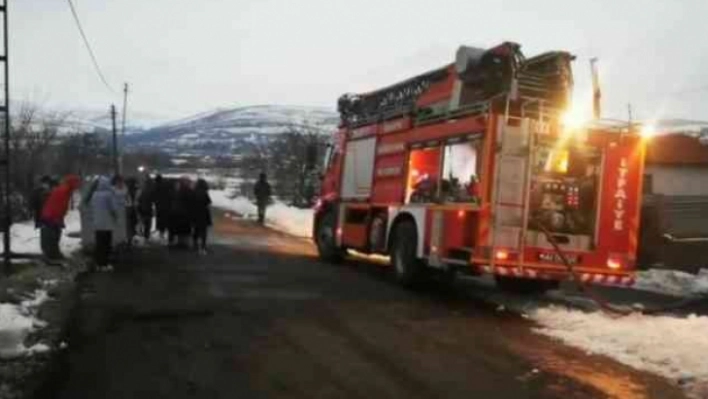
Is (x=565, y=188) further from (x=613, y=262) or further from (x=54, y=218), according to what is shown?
(x=54, y=218)

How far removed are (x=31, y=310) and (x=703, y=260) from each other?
Result: 15.4m

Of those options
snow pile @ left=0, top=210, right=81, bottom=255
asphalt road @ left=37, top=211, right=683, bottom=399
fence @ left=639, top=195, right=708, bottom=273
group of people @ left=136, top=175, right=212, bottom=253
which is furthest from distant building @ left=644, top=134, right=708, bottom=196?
asphalt road @ left=37, top=211, right=683, bottom=399

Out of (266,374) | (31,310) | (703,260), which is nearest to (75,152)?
(703,260)

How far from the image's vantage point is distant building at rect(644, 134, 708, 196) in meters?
33.0

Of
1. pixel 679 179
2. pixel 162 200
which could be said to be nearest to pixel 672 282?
pixel 162 200

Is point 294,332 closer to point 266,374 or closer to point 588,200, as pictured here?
point 266,374

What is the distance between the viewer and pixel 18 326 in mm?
9961

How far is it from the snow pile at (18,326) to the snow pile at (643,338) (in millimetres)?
5708

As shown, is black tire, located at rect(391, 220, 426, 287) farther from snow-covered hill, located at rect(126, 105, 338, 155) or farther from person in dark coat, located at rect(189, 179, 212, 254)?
snow-covered hill, located at rect(126, 105, 338, 155)

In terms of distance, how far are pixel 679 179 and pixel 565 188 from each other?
21976mm

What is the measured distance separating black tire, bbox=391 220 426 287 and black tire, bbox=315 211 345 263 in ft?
12.4

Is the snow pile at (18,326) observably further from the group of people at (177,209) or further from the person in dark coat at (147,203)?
the person in dark coat at (147,203)

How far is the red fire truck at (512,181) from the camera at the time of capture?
42.4 ft

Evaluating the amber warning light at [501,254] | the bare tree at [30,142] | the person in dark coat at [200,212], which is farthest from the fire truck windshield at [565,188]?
the bare tree at [30,142]
